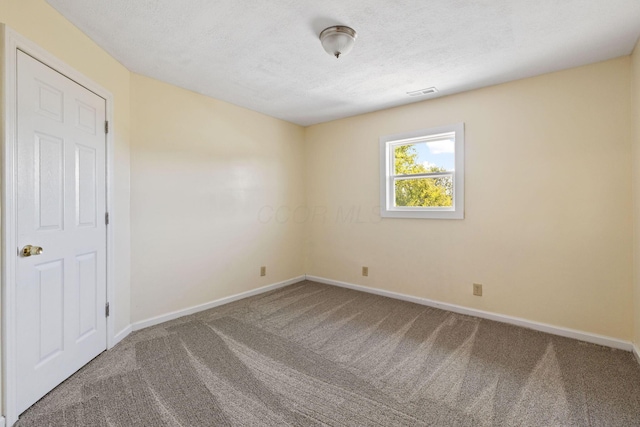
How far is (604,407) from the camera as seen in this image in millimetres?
1771

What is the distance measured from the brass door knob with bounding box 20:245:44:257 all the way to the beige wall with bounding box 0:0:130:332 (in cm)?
79

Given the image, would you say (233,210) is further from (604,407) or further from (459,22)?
(604,407)

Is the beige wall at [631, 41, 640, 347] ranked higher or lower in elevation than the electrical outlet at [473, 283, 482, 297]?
higher

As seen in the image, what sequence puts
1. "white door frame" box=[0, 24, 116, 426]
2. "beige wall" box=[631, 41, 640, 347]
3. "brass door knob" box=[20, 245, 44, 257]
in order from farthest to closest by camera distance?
"beige wall" box=[631, 41, 640, 347] → "brass door knob" box=[20, 245, 44, 257] → "white door frame" box=[0, 24, 116, 426]

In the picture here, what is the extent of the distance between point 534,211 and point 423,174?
1.25 metres

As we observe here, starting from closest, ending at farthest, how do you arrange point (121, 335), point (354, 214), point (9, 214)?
point (9, 214) < point (121, 335) < point (354, 214)

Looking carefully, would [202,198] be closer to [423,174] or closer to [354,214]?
[354,214]

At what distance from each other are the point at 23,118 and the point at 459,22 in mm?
2913

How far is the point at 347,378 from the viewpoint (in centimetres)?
209

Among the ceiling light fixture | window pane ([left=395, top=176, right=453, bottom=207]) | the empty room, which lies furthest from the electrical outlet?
the ceiling light fixture

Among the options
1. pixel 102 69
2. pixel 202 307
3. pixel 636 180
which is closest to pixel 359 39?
pixel 102 69

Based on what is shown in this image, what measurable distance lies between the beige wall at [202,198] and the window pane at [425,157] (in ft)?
5.69

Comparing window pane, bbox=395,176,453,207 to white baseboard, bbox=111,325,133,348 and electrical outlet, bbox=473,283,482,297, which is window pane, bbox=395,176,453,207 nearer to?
electrical outlet, bbox=473,283,482,297

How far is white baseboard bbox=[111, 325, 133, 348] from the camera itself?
2576 millimetres
